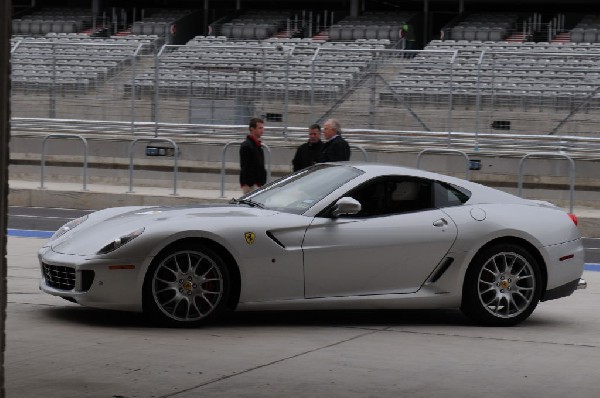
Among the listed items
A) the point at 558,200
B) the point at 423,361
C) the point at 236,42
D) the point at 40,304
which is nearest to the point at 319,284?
the point at 423,361

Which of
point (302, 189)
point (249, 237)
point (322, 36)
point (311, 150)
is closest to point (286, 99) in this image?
point (311, 150)

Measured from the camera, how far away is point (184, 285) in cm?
920

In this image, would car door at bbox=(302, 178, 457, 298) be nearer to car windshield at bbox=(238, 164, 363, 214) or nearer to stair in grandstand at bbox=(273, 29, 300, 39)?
car windshield at bbox=(238, 164, 363, 214)

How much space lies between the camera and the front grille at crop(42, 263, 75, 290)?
9268mm

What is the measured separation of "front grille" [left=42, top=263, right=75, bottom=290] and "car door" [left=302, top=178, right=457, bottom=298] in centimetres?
175

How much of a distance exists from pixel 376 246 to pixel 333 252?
348 millimetres

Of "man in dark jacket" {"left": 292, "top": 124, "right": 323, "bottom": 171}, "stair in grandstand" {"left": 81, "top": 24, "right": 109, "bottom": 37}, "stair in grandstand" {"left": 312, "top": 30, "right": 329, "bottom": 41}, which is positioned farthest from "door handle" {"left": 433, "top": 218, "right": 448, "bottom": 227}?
"stair in grandstand" {"left": 81, "top": 24, "right": 109, "bottom": 37}

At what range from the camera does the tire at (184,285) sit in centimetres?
918

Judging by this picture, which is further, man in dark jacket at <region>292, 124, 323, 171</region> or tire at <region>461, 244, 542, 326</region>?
man in dark jacket at <region>292, 124, 323, 171</region>

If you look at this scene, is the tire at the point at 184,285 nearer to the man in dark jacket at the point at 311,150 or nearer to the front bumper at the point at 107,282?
the front bumper at the point at 107,282

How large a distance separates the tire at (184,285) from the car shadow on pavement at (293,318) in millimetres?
185

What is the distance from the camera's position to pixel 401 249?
9695mm

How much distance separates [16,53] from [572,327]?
2022 centimetres

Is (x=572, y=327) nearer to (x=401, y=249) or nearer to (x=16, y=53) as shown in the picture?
(x=401, y=249)
